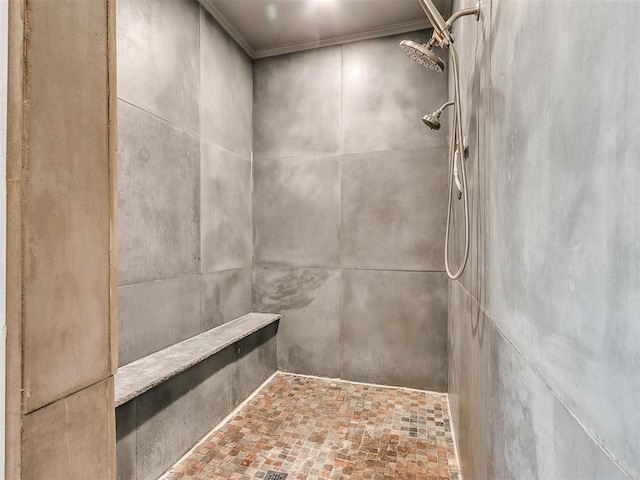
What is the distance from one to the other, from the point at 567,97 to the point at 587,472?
525mm

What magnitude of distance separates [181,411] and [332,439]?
884 millimetres

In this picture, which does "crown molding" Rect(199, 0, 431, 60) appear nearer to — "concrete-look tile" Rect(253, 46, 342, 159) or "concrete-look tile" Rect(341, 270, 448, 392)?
"concrete-look tile" Rect(253, 46, 342, 159)

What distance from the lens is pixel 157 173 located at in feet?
6.66

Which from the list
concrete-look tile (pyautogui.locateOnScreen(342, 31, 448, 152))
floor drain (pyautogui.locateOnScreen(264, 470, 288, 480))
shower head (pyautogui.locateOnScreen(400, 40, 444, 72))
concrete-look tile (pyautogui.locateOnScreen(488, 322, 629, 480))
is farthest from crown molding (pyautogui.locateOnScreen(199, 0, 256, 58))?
floor drain (pyautogui.locateOnScreen(264, 470, 288, 480))

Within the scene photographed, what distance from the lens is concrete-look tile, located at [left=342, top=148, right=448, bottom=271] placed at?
103 inches

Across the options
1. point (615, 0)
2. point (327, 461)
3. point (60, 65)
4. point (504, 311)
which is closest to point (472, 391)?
point (504, 311)

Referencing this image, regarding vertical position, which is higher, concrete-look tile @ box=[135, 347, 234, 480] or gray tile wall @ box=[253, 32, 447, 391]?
gray tile wall @ box=[253, 32, 447, 391]

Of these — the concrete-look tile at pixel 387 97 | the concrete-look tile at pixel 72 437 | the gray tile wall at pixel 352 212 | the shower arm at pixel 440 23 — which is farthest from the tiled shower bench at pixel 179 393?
the shower arm at pixel 440 23

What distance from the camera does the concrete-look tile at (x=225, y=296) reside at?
97.9 inches

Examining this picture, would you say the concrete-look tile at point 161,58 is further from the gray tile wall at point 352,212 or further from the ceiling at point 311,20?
the gray tile wall at point 352,212

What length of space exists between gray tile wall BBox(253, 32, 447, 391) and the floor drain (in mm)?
1200

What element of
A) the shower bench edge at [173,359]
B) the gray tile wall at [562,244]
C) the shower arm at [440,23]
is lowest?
the shower bench edge at [173,359]

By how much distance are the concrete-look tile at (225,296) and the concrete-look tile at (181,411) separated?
367mm

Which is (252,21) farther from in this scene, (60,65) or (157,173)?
(60,65)
